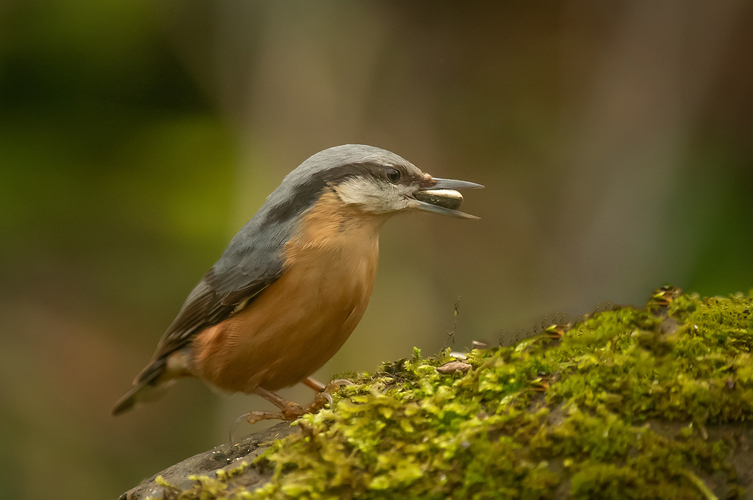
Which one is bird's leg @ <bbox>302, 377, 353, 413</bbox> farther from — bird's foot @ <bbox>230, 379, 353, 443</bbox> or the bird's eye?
the bird's eye

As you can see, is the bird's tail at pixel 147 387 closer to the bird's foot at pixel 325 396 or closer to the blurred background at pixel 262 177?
the bird's foot at pixel 325 396

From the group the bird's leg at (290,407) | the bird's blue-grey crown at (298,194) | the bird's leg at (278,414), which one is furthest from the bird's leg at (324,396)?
the bird's blue-grey crown at (298,194)

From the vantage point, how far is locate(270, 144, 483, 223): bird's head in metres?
2.77

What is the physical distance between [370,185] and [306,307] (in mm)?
652

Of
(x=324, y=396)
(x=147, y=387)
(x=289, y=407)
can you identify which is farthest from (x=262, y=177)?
(x=324, y=396)

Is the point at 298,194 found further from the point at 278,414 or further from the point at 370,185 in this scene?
the point at 278,414

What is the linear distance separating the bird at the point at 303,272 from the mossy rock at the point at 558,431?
854 millimetres

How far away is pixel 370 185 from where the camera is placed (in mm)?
2775

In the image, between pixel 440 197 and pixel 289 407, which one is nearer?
pixel 289 407

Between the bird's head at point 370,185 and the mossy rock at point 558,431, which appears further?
the bird's head at point 370,185

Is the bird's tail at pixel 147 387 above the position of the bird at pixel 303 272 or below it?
below

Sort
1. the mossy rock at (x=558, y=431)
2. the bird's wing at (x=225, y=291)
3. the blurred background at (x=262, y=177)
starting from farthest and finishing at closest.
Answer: the blurred background at (x=262, y=177) < the bird's wing at (x=225, y=291) < the mossy rock at (x=558, y=431)

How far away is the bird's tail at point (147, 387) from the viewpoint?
3264mm

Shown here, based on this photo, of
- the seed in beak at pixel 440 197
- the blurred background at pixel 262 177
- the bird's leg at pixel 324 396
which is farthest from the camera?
the blurred background at pixel 262 177
